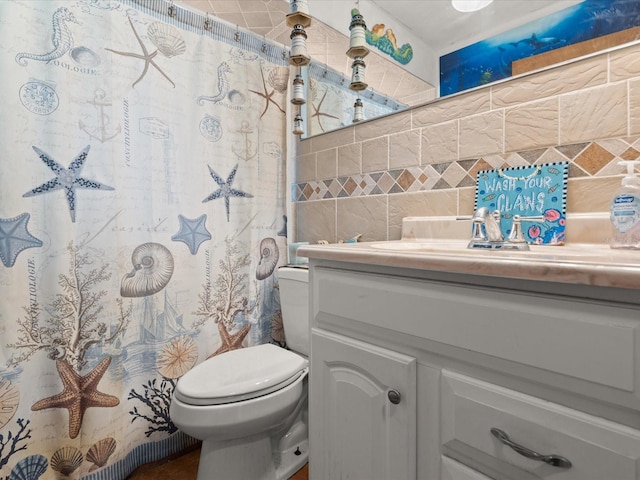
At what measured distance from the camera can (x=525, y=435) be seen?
50 centimetres

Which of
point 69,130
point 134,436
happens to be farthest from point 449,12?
point 134,436

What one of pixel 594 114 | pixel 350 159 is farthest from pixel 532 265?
pixel 350 159

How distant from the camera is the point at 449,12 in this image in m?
1.14

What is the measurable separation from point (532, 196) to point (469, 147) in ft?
0.85

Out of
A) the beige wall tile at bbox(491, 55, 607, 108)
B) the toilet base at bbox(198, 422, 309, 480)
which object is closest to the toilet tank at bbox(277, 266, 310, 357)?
the toilet base at bbox(198, 422, 309, 480)

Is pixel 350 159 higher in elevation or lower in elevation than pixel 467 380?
higher

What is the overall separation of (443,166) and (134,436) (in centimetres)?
151

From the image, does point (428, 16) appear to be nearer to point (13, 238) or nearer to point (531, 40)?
point (531, 40)

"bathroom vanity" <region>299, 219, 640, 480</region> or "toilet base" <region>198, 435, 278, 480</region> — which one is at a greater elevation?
"bathroom vanity" <region>299, 219, 640, 480</region>

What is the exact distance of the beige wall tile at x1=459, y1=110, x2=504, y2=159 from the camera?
1010 millimetres

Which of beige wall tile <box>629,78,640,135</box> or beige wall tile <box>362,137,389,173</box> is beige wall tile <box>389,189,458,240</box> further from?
beige wall tile <box>629,78,640,135</box>

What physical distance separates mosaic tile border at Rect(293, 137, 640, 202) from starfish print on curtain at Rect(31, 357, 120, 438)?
1.14 m

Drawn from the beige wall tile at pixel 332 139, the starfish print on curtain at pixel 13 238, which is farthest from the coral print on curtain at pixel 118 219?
the beige wall tile at pixel 332 139

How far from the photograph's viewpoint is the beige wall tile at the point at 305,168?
161 cm
